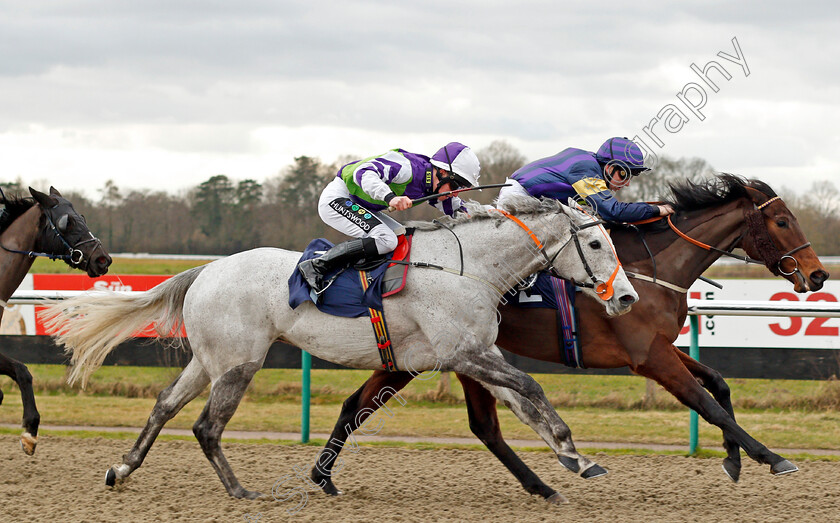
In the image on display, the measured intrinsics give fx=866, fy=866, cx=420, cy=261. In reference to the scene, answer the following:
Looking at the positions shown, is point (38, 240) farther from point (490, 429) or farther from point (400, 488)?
point (490, 429)

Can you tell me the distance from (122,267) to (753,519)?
1483cm

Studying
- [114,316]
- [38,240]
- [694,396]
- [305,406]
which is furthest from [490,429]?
[38,240]

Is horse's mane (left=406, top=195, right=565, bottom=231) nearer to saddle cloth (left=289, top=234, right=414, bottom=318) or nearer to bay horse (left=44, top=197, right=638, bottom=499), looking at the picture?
bay horse (left=44, top=197, right=638, bottom=499)

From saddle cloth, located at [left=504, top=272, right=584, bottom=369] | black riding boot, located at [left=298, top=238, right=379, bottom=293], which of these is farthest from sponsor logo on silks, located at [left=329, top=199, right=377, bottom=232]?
saddle cloth, located at [left=504, top=272, right=584, bottom=369]

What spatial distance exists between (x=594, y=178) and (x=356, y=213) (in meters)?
1.29

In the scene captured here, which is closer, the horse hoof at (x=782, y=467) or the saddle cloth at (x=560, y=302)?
the horse hoof at (x=782, y=467)

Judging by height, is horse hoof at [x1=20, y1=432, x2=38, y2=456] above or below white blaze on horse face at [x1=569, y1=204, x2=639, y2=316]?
below

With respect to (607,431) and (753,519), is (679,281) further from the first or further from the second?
(607,431)

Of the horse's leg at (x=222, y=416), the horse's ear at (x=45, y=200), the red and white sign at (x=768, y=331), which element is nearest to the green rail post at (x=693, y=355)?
the red and white sign at (x=768, y=331)

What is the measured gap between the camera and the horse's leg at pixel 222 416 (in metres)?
4.39

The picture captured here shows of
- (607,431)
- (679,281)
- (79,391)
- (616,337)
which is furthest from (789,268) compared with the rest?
(79,391)

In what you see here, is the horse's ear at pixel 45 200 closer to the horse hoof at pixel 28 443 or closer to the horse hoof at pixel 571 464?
the horse hoof at pixel 28 443

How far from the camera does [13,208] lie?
17.7 ft

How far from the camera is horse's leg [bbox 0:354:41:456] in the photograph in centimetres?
509
